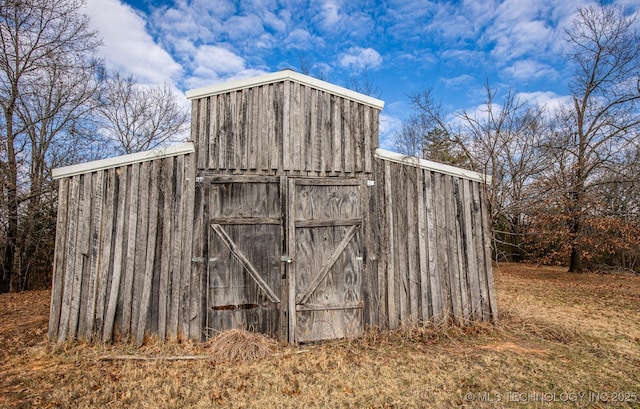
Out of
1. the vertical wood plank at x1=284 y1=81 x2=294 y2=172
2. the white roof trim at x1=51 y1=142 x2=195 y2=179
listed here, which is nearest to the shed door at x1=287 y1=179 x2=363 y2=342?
the vertical wood plank at x1=284 y1=81 x2=294 y2=172

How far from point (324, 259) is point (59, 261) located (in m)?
3.88

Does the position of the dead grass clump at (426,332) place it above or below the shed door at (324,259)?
below

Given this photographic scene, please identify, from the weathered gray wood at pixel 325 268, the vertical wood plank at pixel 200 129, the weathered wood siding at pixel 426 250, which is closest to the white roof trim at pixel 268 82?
the vertical wood plank at pixel 200 129

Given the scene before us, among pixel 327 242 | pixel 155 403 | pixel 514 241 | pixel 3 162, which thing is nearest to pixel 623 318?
pixel 327 242

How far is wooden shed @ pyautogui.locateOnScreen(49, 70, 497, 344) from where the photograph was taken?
17.6 ft

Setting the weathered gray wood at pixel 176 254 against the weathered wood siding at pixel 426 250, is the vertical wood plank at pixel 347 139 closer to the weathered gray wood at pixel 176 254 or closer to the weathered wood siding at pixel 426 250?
the weathered wood siding at pixel 426 250

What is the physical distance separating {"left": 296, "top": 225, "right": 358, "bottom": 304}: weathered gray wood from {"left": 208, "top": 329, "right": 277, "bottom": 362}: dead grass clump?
0.79m

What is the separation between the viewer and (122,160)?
550 centimetres

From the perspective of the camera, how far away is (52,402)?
3.69 m

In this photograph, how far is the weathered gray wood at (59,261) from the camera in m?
5.26

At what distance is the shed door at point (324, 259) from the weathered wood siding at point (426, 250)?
11.6 inches

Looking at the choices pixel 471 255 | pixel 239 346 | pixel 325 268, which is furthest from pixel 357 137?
pixel 239 346

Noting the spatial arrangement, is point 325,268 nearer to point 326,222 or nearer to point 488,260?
point 326,222

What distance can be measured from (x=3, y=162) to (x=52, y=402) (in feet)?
35.0
